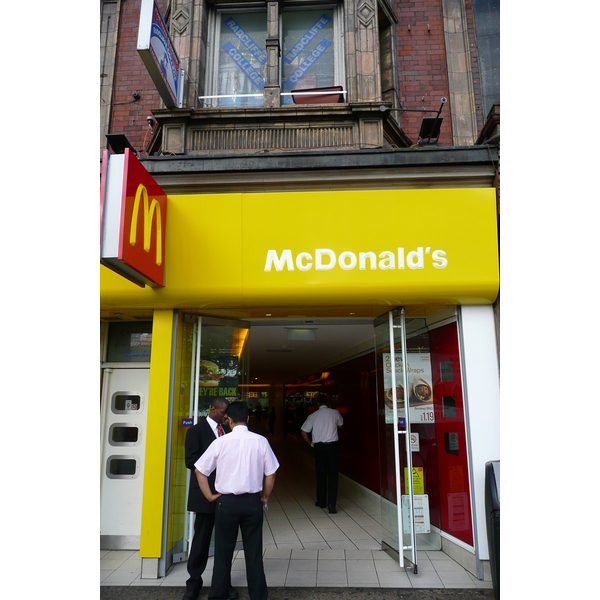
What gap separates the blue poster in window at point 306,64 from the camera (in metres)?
7.00

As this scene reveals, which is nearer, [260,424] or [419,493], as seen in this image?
[419,493]

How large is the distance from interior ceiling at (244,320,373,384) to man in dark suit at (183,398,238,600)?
1621mm

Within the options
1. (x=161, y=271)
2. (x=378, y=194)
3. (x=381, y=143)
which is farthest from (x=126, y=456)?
(x=381, y=143)

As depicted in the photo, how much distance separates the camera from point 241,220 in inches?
205

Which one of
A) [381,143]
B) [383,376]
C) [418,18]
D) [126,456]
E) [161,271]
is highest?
[418,18]

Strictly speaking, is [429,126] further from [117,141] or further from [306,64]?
[117,141]

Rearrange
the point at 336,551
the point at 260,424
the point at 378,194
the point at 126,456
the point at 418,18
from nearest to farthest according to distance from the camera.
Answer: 1. the point at 378,194
2. the point at 336,551
3. the point at 126,456
4. the point at 418,18
5. the point at 260,424

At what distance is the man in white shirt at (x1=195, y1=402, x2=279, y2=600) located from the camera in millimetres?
3904

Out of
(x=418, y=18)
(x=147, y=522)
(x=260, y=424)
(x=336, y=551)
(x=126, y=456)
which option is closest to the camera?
(x=147, y=522)

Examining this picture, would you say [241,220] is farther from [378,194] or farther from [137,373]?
[137,373]

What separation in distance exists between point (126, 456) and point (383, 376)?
137 inches

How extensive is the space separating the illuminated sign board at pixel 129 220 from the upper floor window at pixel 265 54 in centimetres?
303

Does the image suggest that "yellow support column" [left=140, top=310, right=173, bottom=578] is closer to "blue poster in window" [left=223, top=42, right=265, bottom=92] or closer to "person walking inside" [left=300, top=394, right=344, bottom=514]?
"person walking inside" [left=300, top=394, right=344, bottom=514]

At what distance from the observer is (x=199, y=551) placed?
170 inches
